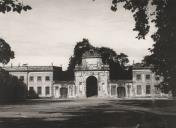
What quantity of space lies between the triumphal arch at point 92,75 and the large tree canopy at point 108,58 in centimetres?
1561

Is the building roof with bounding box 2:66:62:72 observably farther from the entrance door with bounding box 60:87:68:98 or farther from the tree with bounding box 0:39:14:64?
the tree with bounding box 0:39:14:64

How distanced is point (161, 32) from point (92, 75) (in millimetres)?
59945

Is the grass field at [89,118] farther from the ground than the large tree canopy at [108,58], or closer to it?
closer to it

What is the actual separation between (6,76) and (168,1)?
47.5 metres

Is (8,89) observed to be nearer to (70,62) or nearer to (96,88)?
(96,88)

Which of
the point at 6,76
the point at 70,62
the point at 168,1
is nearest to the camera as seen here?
the point at 168,1

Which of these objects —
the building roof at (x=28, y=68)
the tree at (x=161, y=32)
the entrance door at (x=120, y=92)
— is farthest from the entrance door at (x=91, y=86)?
the tree at (x=161, y=32)

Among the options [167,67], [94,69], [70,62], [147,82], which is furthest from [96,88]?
[167,67]

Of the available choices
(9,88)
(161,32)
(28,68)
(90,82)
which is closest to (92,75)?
(90,82)

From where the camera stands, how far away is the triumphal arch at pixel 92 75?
78.1m

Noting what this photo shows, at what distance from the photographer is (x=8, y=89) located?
63.8 metres

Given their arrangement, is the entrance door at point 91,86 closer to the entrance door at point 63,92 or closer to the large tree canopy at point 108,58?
the entrance door at point 63,92

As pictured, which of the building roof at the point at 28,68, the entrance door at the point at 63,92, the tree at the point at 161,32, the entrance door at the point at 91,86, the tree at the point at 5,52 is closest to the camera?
the tree at the point at 161,32

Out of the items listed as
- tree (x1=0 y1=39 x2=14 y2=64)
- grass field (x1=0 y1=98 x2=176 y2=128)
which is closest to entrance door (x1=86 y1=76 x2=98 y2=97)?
tree (x1=0 y1=39 x2=14 y2=64)
